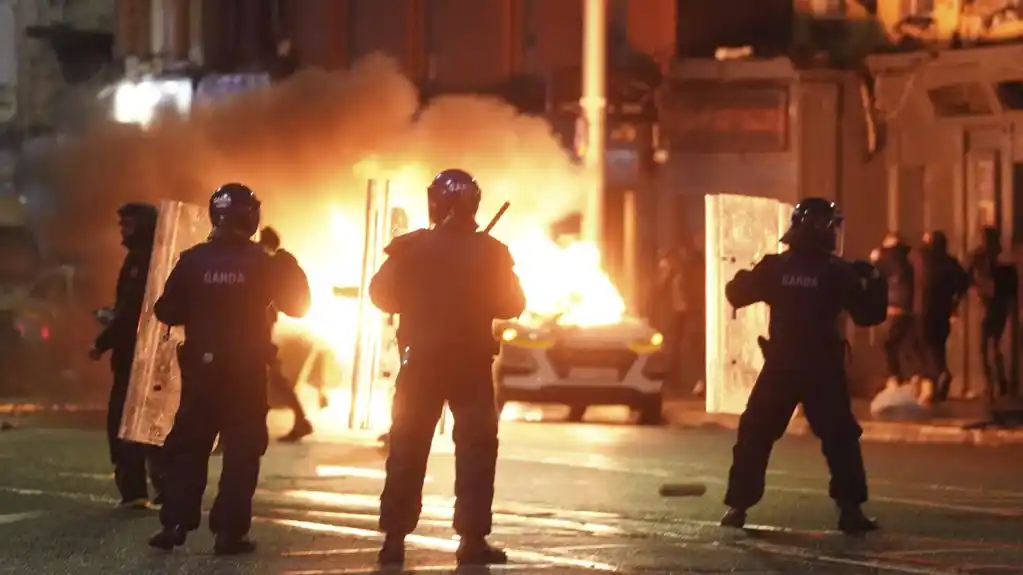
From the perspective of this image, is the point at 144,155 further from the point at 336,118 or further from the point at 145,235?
the point at 145,235

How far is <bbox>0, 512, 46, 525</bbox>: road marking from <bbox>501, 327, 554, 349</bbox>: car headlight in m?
7.13

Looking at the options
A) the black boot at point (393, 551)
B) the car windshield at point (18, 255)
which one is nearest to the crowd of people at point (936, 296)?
the black boot at point (393, 551)

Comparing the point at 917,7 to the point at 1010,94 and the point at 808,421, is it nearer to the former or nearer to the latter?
the point at 1010,94

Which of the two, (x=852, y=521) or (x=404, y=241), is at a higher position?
(x=404, y=241)

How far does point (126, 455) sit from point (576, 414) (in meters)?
7.87

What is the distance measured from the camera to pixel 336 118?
24438 millimetres

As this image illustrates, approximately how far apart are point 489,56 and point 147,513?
18.5m

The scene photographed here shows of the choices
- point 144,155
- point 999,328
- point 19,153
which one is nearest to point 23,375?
point 144,155

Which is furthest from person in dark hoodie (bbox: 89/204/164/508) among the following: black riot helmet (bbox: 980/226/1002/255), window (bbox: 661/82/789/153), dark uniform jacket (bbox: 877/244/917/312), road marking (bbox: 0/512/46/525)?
window (bbox: 661/82/789/153)

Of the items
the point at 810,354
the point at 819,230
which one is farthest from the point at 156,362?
the point at 819,230

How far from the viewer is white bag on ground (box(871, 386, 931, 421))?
16.8 m

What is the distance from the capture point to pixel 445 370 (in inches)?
321

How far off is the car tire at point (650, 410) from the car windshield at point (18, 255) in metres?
11.6

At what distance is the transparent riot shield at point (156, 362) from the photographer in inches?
382
